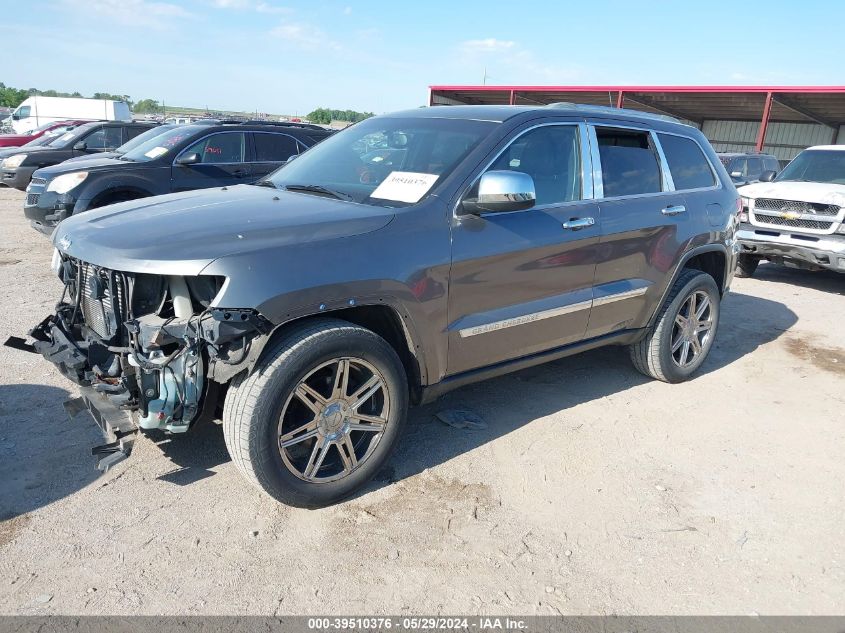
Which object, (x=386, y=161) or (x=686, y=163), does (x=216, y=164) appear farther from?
(x=686, y=163)

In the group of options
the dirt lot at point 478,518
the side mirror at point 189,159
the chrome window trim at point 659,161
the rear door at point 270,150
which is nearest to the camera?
the dirt lot at point 478,518

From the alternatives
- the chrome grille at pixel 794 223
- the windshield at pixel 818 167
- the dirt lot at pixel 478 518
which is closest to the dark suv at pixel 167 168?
the dirt lot at pixel 478 518

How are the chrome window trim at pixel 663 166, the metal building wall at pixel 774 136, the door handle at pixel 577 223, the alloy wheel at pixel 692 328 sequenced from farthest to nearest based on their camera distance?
the metal building wall at pixel 774 136 → the alloy wheel at pixel 692 328 → the chrome window trim at pixel 663 166 → the door handle at pixel 577 223

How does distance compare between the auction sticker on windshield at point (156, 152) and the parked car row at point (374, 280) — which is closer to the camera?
the parked car row at point (374, 280)

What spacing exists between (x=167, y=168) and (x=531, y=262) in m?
6.47

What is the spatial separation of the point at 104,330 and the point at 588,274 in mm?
2725

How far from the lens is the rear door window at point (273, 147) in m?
9.23

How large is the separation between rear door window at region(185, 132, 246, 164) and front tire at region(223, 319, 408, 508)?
662 centimetres

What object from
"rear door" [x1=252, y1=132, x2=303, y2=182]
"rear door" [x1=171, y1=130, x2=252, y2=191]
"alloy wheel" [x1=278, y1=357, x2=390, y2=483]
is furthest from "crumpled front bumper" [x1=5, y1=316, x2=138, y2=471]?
"rear door" [x1=252, y1=132, x2=303, y2=182]

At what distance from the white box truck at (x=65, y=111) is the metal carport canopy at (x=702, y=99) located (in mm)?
15426

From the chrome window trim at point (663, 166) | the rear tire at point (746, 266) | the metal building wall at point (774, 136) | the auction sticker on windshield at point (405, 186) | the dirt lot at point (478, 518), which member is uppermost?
the metal building wall at point (774, 136)

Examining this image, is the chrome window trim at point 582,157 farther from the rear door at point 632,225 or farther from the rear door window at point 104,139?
the rear door window at point 104,139

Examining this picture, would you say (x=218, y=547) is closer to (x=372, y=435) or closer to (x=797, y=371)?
(x=372, y=435)

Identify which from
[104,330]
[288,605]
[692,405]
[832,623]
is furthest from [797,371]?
[104,330]
